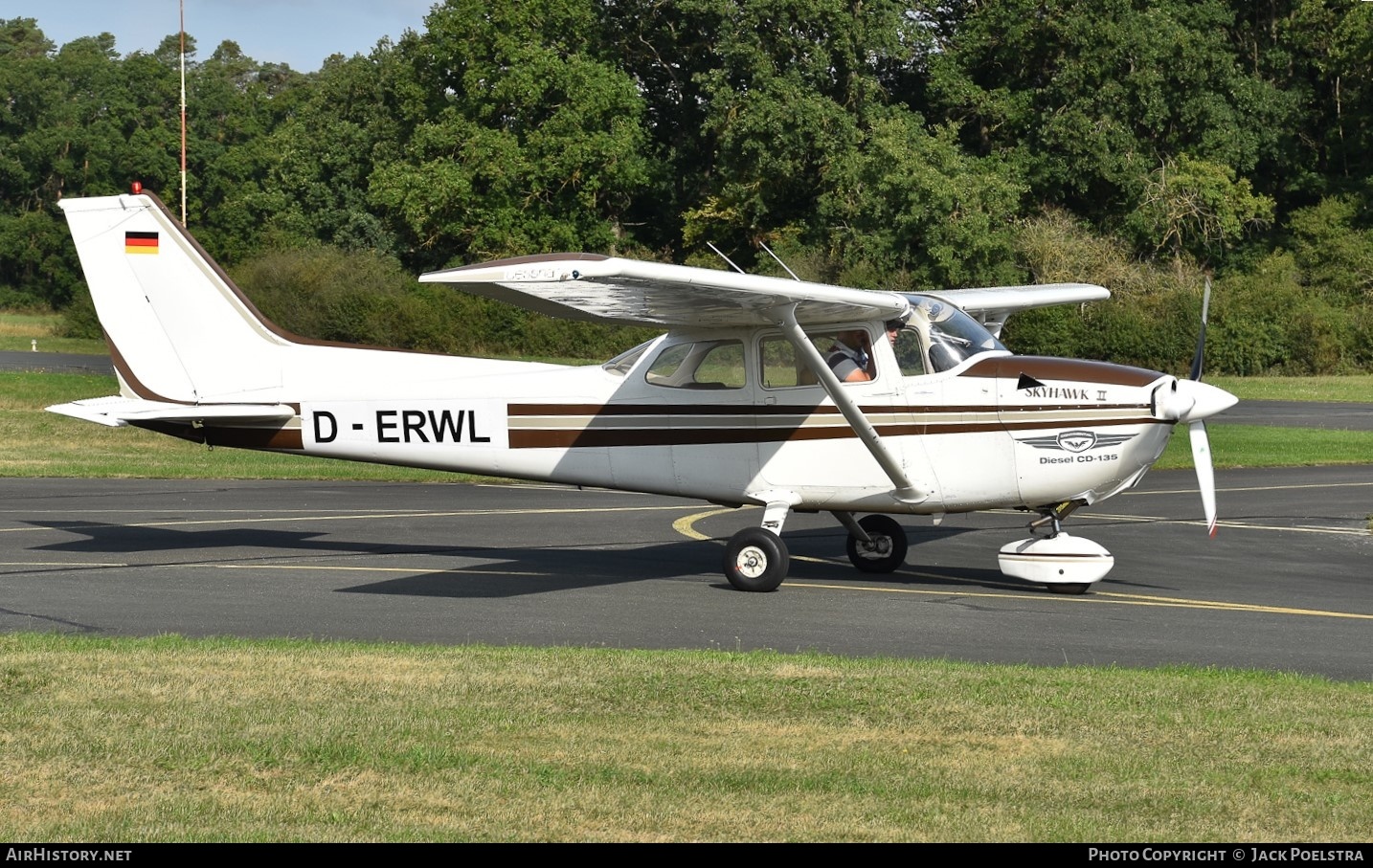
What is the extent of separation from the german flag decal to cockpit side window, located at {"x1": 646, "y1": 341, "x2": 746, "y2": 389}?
17.1 feet

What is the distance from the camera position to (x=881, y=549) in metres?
14.5

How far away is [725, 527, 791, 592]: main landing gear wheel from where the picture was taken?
1308 cm

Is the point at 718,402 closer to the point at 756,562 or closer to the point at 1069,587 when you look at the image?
the point at 756,562

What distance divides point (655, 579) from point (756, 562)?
116 cm

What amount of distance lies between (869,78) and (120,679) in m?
51.5

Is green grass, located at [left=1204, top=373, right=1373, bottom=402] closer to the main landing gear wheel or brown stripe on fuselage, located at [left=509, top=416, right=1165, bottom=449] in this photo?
brown stripe on fuselage, located at [left=509, top=416, right=1165, bottom=449]

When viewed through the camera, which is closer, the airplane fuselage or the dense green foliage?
the airplane fuselage

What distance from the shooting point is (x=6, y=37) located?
445 feet

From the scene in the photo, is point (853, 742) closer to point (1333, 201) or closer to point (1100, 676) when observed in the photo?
point (1100, 676)

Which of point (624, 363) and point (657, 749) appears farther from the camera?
point (624, 363)

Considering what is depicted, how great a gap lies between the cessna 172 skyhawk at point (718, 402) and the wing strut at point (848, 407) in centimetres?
2

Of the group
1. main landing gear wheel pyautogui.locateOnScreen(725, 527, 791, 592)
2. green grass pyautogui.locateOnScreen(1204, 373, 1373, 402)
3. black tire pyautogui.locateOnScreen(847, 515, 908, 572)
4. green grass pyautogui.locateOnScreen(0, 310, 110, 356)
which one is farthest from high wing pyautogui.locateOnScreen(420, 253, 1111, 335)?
green grass pyautogui.locateOnScreen(0, 310, 110, 356)

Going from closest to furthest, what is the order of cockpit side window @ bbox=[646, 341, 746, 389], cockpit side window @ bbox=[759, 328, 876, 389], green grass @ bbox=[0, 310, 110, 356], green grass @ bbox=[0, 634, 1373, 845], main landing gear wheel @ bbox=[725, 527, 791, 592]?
green grass @ bbox=[0, 634, 1373, 845], main landing gear wheel @ bbox=[725, 527, 791, 592], cockpit side window @ bbox=[759, 328, 876, 389], cockpit side window @ bbox=[646, 341, 746, 389], green grass @ bbox=[0, 310, 110, 356]

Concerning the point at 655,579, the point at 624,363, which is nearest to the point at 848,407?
the point at 624,363
